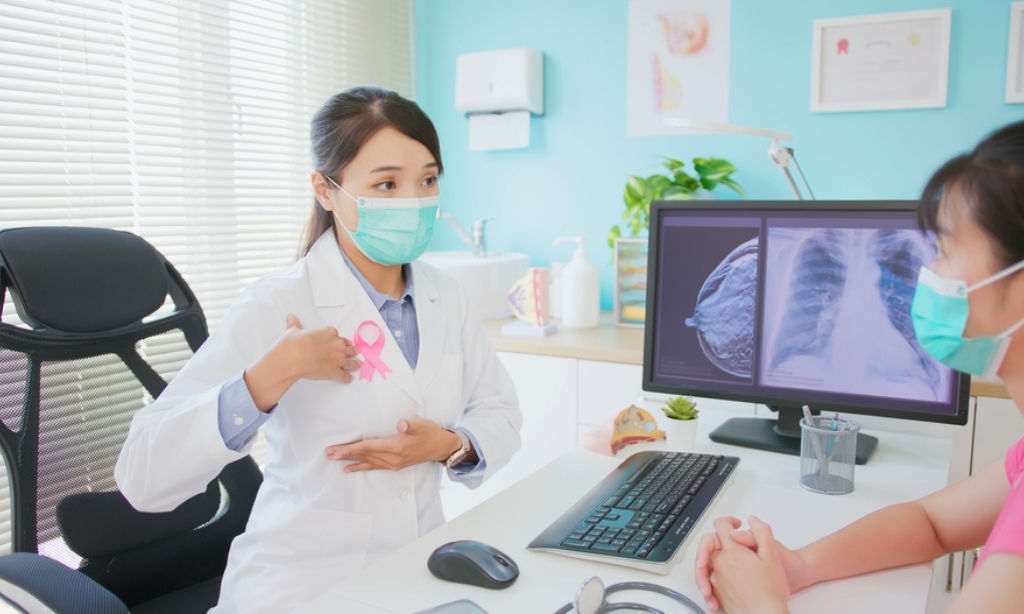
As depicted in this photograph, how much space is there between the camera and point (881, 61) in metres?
2.17

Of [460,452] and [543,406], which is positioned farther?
[543,406]

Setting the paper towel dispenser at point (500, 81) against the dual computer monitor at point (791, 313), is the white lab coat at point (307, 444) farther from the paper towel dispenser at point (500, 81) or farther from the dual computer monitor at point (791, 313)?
the paper towel dispenser at point (500, 81)

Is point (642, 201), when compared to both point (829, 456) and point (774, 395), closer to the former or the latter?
point (774, 395)

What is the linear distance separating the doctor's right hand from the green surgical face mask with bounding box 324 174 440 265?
263mm

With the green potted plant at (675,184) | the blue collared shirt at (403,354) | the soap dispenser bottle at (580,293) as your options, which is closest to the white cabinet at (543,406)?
the soap dispenser bottle at (580,293)

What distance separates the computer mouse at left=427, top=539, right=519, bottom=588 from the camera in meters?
0.90

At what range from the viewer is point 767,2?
2.31 m

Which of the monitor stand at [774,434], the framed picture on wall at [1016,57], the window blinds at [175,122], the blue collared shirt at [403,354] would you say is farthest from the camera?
the framed picture on wall at [1016,57]

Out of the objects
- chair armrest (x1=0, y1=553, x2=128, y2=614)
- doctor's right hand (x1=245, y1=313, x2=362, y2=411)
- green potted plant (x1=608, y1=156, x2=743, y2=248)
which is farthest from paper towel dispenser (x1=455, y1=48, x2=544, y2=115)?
chair armrest (x1=0, y1=553, x2=128, y2=614)

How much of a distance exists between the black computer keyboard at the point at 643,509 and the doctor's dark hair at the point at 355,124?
2.21 feet

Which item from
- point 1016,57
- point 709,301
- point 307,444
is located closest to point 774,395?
point 709,301

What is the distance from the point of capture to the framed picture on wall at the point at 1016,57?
78.9 inches

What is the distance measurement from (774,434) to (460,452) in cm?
61

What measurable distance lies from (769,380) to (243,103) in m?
1.71
